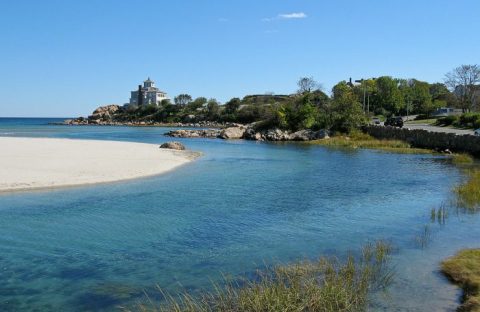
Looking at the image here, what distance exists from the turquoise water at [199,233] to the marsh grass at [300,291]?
2.12 feet

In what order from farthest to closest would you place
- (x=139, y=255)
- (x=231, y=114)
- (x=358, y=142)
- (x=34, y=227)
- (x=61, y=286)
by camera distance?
(x=231, y=114) → (x=358, y=142) → (x=34, y=227) → (x=139, y=255) → (x=61, y=286)

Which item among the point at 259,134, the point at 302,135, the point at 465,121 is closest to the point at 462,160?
the point at 465,121

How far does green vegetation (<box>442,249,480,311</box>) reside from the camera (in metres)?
10.8

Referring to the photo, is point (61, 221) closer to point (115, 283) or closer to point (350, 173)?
point (115, 283)

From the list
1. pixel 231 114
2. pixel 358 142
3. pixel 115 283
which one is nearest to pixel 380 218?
pixel 115 283

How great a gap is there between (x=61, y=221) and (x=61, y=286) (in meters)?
7.85

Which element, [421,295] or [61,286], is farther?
[61,286]

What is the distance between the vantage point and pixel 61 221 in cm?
2002

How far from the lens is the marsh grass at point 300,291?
10.1m

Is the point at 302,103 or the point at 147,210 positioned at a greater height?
the point at 302,103

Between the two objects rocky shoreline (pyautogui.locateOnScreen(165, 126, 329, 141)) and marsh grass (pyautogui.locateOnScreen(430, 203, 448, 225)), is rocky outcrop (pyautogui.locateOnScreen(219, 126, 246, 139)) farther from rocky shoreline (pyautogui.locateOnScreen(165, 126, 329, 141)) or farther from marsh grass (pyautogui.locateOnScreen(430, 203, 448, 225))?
marsh grass (pyautogui.locateOnScreen(430, 203, 448, 225))

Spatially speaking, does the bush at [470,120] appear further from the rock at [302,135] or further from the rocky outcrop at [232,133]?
the rocky outcrop at [232,133]

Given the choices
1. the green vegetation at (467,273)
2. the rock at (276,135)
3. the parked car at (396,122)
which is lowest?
the green vegetation at (467,273)

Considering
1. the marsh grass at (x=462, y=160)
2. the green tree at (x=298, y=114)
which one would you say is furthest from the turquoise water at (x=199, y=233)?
the green tree at (x=298, y=114)
